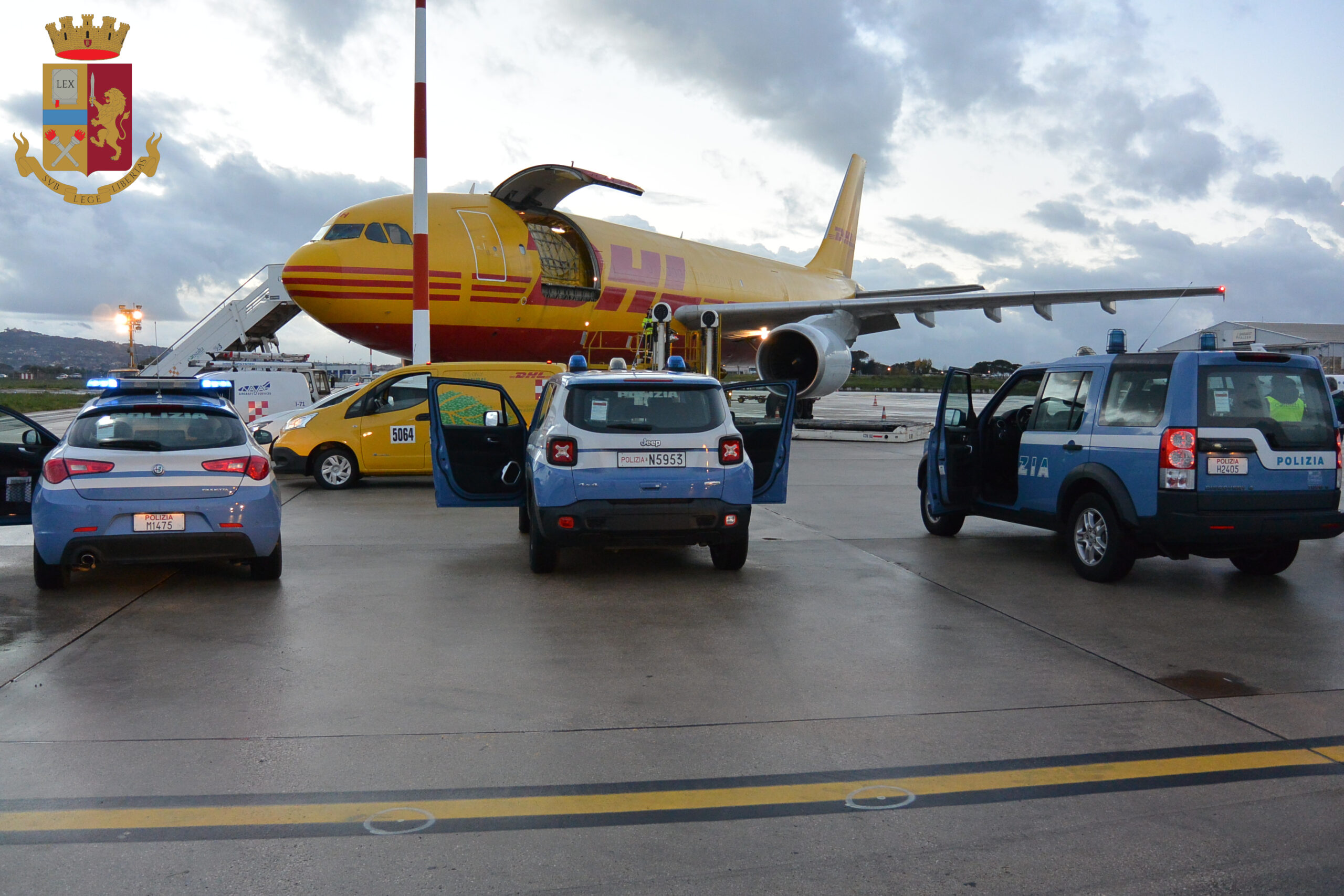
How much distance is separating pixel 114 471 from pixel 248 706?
9.41 ft

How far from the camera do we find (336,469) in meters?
13.4

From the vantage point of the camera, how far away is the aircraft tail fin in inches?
1294

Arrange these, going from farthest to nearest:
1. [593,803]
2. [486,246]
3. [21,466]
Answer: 1. [486,246]
2. [21,466]
3. [593,803]

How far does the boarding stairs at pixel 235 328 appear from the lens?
85.8 ft

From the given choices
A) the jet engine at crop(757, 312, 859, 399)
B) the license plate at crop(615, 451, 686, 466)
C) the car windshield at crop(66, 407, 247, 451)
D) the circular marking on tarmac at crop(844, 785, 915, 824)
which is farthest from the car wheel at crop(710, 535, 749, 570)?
the jet engine at crop(757, 312, 859, 399)

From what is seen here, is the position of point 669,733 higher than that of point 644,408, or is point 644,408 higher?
point 644,408

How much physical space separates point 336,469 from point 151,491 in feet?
22.4

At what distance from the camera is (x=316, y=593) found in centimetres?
701

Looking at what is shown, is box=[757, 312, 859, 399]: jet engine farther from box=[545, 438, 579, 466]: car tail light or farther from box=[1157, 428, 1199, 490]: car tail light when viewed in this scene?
box=[545, 438, 579, 466]: car tail light

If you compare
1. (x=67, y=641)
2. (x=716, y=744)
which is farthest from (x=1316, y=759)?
(x=67, y=641)

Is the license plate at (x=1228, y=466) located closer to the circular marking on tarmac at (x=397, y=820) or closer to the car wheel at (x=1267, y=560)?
the car wheel at (x=1267, y=560)

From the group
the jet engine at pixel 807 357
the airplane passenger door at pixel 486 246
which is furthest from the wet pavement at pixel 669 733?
the jet engine at pixel 807 357

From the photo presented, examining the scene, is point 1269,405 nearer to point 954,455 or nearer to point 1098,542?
point 1098,542

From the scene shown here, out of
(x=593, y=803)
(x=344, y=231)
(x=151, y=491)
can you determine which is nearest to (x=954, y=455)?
(x=593, y=803)
